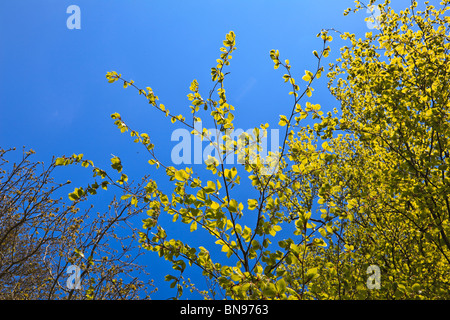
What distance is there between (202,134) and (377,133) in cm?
283

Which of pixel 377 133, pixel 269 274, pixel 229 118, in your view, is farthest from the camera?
pixel 377 133

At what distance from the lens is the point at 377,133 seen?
4.65 meters

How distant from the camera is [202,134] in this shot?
3.63 metres

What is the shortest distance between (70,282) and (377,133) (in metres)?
5.07

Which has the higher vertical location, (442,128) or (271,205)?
(442,128)

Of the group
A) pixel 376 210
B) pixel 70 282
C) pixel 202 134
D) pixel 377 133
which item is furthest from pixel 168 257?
pixel 376 210

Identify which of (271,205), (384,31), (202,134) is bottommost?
(271,205)

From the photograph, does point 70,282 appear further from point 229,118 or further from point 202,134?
point 229,118
